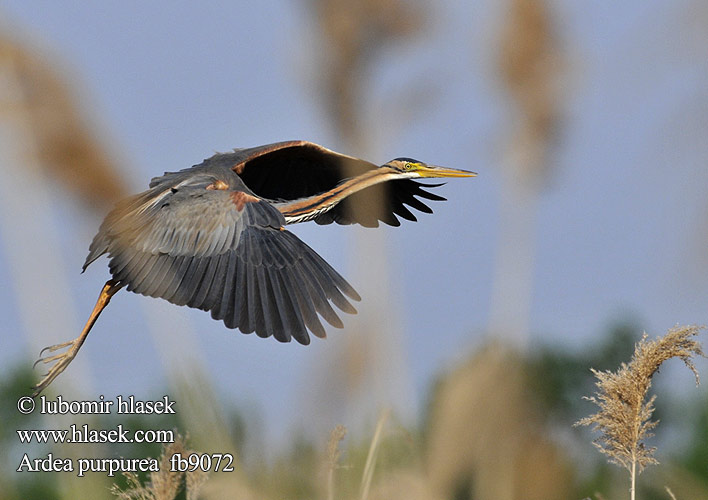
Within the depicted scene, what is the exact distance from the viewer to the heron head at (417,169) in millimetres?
8203

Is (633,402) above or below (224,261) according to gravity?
below

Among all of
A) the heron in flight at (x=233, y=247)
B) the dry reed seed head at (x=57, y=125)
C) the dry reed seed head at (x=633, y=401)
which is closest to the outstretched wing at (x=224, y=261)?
the heron in flight at (x=233, y=247)

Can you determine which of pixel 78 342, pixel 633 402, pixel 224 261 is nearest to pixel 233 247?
pixel 224 261

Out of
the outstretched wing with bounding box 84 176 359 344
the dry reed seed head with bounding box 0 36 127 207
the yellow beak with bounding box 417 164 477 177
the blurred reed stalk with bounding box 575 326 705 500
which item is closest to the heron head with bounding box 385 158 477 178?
the yellow beak with bounding box 417 164 477 177

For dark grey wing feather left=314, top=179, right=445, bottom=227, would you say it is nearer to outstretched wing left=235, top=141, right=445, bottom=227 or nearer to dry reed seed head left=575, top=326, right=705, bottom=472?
outstretched wing left=235, top=141, right=445, bottom=227

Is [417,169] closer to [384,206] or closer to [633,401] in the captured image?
[384,206]

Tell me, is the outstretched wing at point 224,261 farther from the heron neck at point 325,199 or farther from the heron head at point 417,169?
the heron head at point 417,169

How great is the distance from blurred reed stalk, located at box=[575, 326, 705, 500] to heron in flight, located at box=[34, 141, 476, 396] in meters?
1.80

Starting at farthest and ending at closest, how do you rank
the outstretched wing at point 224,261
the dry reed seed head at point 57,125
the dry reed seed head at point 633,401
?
the dry reed seed head at point 57,125 < the outstretched wing at point 224,261 < the dry reed seed head at point 633,401

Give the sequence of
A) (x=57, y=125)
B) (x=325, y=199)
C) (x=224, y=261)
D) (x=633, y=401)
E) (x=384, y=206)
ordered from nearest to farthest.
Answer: (x=633, y=401) < (x=224, y=261) < (x=325, y=199) < (x=384, y=206) < (x=57, y=125)

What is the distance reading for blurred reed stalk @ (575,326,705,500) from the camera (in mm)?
3793

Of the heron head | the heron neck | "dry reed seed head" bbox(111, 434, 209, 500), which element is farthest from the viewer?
the heron head

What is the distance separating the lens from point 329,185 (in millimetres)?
8680

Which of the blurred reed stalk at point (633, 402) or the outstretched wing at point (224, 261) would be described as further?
the outstretched wing at point (224, 261)
